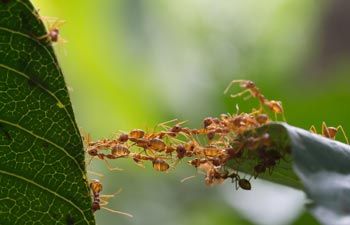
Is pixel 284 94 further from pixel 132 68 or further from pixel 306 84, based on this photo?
pixel 132 68

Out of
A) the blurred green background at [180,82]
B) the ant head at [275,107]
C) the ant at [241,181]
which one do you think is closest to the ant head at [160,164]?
the ant at [241,181]

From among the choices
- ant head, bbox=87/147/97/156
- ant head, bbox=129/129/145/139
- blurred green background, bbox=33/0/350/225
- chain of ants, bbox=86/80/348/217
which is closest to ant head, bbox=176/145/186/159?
chain of ants, bbox=86/80/348/217

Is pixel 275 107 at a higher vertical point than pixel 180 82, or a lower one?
lower

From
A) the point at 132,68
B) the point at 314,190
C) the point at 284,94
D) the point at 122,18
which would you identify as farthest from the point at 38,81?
the point at 122,18

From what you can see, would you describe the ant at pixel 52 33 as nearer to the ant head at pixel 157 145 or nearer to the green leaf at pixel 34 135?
the green leaf at pixel 34 135

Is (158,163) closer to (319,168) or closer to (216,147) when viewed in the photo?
(216,147)

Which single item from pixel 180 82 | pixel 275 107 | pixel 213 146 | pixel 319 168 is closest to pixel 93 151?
pixel 213 146

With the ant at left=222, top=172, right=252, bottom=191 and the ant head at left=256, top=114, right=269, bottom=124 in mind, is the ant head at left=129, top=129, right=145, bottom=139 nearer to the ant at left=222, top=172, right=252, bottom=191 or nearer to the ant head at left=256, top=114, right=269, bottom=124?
the ant at left=222, top=172, right=252, bottom=191
